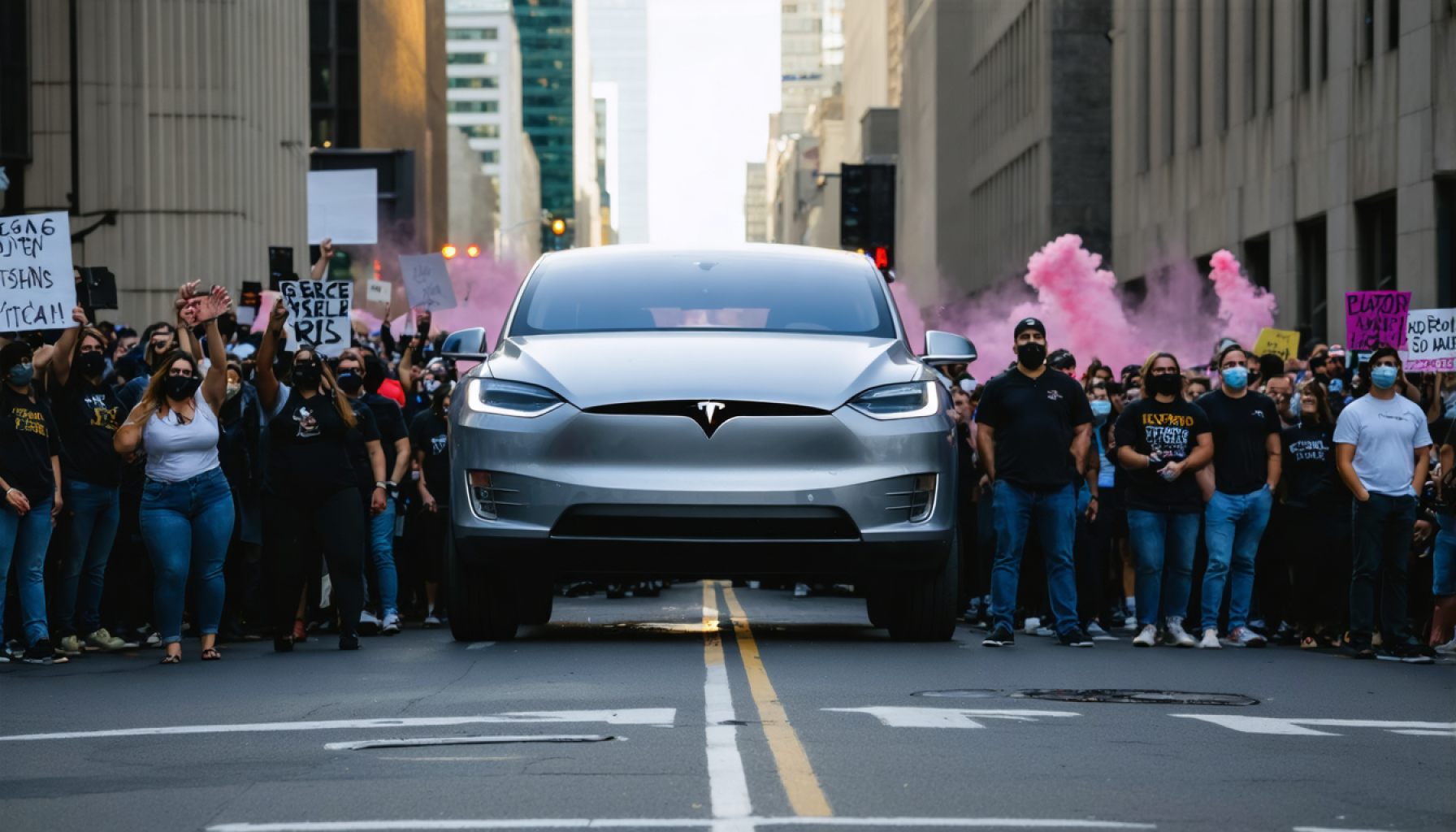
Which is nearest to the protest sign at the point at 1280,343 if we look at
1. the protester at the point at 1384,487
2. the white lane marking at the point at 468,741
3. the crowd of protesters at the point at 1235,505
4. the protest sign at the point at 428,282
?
the crowd of protesters at the point at 1235,505

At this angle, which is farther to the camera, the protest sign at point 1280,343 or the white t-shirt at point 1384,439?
the protest sign at point 1280,343

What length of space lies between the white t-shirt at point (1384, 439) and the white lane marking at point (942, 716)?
5.06m

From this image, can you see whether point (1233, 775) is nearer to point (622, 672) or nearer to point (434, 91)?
point (622, 672)

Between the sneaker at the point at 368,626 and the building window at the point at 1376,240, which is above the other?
the building window at the point at 1376,240

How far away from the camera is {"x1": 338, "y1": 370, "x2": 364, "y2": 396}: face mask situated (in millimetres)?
15805

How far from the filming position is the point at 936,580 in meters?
13.1

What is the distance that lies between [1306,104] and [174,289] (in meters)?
20.1

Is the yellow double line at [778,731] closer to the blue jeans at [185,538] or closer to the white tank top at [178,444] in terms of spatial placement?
the blue jeans at [185,538]

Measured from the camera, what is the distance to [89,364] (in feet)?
46.9

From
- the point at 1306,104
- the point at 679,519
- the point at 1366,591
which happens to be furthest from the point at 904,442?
the point at 1306,104

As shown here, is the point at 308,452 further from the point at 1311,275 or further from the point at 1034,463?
the point at 1311,275

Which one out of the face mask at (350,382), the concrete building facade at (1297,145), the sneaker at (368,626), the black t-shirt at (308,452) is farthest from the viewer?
the concrete building facade at (1297,145)

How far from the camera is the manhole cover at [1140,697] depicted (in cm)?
1072

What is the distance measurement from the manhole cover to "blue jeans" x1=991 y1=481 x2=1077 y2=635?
3189 millimetres
